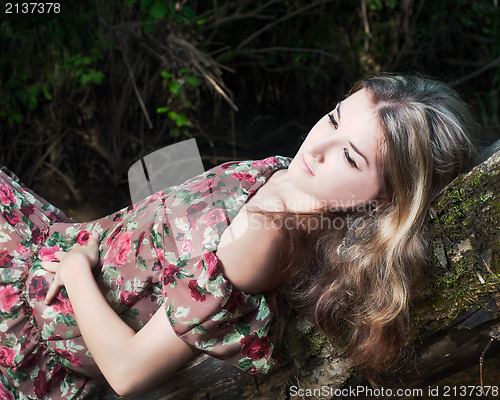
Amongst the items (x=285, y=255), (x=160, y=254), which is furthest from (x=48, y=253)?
(x=285, y=255)

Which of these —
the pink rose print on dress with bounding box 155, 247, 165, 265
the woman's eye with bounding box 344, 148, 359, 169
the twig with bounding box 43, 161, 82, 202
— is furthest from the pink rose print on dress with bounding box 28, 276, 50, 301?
the twig with bounding box 43, 161, 82, 202

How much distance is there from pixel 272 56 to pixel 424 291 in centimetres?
286

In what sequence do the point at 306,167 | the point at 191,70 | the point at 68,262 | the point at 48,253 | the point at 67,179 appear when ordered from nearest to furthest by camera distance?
the point at 306,167, the point at 68,262, the point at 48,253, the point at 191,70, the point at 67,179

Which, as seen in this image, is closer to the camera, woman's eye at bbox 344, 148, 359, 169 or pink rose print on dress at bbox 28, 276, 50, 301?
woman's eye at bbox 344, 148, 359, 169

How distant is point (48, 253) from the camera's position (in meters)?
1.75

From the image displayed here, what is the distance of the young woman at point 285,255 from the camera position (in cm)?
138

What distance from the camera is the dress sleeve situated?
53.1 inches

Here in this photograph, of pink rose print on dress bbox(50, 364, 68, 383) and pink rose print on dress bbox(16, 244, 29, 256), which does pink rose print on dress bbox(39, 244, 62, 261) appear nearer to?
pink rose print on dress bbox(16, 244, 29, 256)

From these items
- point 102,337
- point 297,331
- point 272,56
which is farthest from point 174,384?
point 272,56

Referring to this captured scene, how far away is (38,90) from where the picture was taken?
3375 millimetres

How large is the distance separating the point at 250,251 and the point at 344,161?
12.7 inches

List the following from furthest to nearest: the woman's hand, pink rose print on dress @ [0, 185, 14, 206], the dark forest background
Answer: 1. the dark forest background
2. pink rose print on dress @ [0, 185, 14, 206]
3. the woman's hand

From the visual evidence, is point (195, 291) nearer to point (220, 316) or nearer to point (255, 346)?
point (220, 316)

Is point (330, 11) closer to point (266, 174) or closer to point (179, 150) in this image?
point (179, 150)
